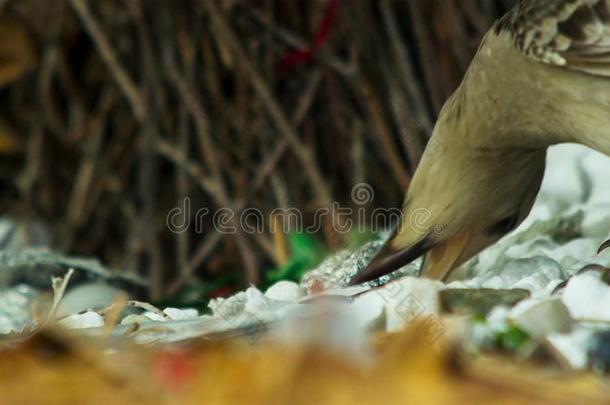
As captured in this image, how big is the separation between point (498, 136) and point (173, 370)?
776mm

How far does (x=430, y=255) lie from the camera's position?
1.08 metres

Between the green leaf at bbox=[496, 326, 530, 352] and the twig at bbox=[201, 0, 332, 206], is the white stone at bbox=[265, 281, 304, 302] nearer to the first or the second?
the green leaf at bbox=[496, 326, 530, 352]

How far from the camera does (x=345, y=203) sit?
2078 millimetres

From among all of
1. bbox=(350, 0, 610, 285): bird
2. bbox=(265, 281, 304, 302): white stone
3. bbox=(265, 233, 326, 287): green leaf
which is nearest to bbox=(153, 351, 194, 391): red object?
bbox=(265, 281, 304, 302): white stone

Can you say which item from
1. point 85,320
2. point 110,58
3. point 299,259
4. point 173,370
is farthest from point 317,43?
point 173,370

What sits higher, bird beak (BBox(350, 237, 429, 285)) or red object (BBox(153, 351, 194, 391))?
red object (BBox(153, 351, 194, 391))

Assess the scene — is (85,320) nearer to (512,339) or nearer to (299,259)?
(512,339)

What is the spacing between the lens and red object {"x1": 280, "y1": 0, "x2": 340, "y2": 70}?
193cm

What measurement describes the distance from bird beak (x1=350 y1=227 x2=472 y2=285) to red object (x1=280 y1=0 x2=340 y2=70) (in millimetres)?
900

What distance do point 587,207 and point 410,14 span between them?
0.79 metres

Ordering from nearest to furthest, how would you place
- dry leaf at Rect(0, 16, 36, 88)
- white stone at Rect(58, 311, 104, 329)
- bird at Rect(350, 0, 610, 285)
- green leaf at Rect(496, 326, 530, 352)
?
1. green leaf at Rect(496, 326, 530, 352)
2. white stone at Rect(58, 311, 104, 329)
3. bird at Rect(350, 0, 610, 285)
4. dry leaf at Rect(0, 16, 36, 88)

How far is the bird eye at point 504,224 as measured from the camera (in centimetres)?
110

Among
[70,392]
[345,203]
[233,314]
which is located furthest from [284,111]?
[70,392]

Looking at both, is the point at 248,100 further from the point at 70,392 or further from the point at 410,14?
the point at 70,392
